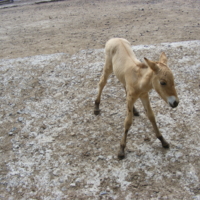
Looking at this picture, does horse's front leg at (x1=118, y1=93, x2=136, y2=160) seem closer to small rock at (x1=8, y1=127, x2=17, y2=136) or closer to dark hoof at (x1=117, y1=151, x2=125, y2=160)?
dark hoof at (x1=117, y1=151, x2=125, y2=160)

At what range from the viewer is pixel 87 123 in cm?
500

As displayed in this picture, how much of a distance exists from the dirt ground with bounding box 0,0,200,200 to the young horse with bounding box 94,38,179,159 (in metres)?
0.40

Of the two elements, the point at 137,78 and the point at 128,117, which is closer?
the point at 137,78

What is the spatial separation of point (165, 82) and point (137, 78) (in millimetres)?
709

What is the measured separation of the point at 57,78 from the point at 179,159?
430cm

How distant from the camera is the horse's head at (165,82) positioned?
3.15 m

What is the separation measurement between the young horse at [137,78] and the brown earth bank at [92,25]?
3745mm

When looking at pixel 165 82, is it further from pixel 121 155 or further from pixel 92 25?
pixel 92 25

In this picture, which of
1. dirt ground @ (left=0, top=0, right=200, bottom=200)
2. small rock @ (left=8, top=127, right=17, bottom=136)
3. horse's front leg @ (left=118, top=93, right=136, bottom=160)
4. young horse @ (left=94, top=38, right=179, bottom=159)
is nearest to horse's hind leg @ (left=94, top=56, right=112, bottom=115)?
young horse @ (left=94, top=38, right=179, bottom=159)

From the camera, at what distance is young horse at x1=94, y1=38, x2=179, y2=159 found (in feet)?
10.5

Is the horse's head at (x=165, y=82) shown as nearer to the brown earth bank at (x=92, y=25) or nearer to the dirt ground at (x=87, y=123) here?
the dirt ground at (x=87, y=123)

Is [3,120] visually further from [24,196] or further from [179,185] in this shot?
[179,185]

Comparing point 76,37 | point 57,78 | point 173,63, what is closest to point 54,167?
point 57,78

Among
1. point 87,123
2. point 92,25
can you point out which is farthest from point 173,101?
point 92,25
